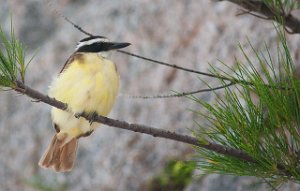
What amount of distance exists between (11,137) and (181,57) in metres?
1.27

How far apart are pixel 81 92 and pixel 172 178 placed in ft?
4.89

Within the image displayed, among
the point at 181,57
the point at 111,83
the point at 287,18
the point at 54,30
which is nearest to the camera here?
the point at 287,18

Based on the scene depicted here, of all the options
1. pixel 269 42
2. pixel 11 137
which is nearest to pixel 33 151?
pixel 11 137

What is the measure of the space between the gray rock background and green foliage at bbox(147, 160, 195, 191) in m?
0.05

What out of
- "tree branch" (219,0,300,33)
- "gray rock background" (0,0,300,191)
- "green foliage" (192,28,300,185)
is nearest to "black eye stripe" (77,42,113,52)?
"tree branch" (219,0,300,33)

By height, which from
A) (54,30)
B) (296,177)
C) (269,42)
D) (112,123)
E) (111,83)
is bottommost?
(296,177)

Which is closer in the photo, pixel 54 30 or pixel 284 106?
pixel 284 106

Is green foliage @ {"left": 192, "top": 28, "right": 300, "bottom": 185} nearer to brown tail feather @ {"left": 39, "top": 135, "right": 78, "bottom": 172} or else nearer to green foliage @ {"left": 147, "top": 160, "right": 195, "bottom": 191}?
brown tail feather @ {"left": 39, "top": 135, "right": 78, "bottom": 172}

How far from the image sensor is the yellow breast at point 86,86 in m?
2.29

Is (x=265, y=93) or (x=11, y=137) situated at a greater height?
(x=11, y=137)

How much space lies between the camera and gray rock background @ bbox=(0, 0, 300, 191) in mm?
3842

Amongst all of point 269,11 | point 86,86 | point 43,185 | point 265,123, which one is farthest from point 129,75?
point 265,123

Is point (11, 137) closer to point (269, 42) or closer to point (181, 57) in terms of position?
point (181, 57)

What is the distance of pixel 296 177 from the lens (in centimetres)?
175
